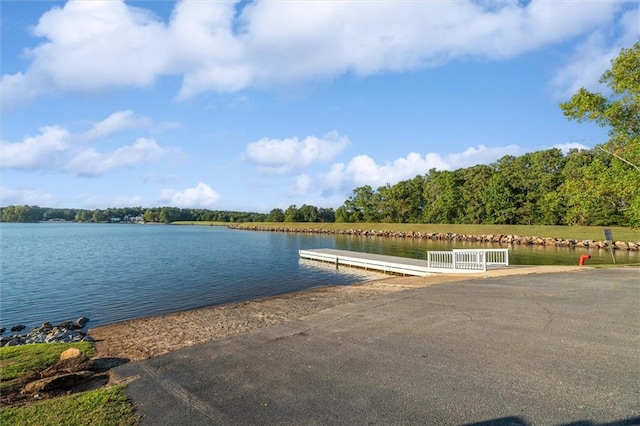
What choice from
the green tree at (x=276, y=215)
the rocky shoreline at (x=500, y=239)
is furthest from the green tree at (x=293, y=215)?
the rocky shoreline at (x=500, y=239)

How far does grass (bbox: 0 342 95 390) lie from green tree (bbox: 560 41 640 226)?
66.4ft

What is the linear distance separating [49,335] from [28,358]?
12.6 ft

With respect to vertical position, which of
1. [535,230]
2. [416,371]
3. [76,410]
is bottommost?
[76,410]

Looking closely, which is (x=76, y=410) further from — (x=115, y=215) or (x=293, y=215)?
(x=115, y=215)

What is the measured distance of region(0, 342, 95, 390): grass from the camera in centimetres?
604

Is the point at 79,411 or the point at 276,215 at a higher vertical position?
the point at 276,215

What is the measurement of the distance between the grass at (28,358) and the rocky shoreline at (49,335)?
1.61 m

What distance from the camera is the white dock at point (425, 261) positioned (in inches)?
676

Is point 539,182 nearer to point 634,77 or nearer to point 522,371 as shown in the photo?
point 634,77

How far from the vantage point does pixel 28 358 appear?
694cm

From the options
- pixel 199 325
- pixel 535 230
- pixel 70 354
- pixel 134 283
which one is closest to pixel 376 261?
pixel 134 283

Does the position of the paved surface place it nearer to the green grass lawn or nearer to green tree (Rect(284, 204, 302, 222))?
the green grass lawn

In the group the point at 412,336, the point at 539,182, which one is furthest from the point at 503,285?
the point at 539,182

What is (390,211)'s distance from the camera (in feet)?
273
